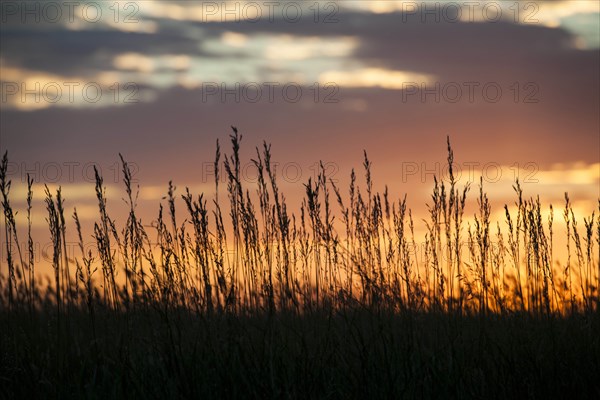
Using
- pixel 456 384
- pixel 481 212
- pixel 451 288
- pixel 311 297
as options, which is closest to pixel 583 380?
pixel 456 384

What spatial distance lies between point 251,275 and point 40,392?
185cm

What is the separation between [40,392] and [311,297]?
2.53m

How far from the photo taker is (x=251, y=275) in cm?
527

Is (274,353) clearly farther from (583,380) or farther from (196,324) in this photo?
(583,380)

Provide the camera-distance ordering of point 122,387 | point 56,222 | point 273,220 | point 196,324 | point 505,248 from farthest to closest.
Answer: point 505,248 → point 273,220 → point 196,324 → point 56,222 → point 122,387

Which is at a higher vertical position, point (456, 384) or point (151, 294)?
point (151, 294)

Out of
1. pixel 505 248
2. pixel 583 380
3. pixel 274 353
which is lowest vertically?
pixel 583 380

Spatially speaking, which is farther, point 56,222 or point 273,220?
point 273,220

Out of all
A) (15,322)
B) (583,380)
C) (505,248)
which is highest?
(505,248)

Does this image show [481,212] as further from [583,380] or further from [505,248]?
[583,380]

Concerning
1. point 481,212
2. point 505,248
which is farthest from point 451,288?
point 505,248

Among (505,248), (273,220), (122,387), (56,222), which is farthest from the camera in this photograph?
(505,248)

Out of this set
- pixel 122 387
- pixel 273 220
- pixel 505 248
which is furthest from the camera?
pixel 505 248

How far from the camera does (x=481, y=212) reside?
230 inches
